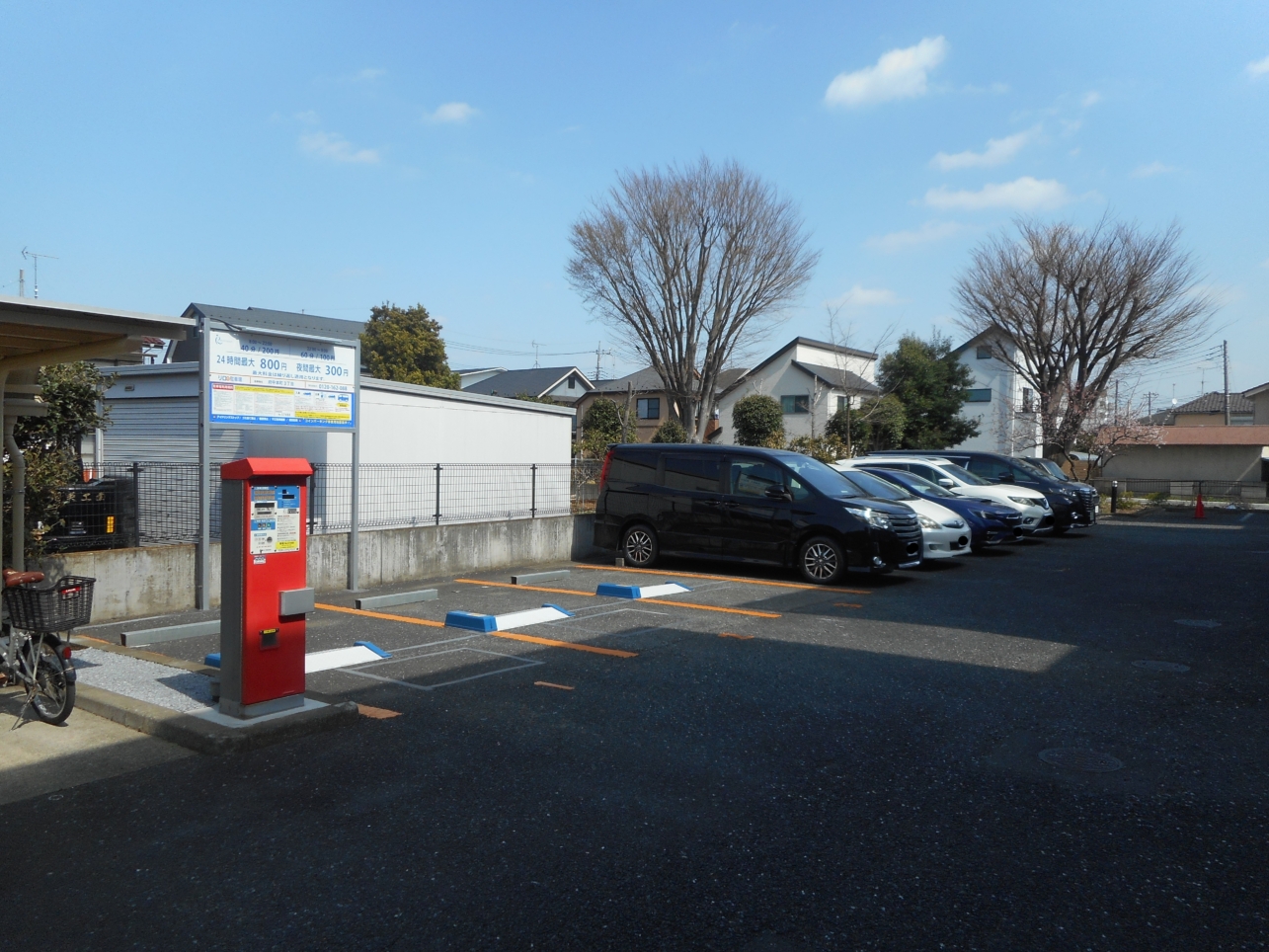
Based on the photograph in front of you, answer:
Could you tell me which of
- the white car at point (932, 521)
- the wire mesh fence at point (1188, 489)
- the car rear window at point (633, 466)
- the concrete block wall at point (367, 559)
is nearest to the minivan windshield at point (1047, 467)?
the white car at point (932, 521)

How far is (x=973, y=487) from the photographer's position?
1716 cm

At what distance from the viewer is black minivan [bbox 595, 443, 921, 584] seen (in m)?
11.5

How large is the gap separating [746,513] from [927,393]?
3139 centimetres

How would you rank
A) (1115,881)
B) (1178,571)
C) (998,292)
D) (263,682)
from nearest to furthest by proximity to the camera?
(1115,881) < (263,682) < (1178,571) < (998,292)

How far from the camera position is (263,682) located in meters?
5.29

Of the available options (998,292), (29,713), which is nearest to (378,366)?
(998,292)

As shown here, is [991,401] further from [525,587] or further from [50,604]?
[50,604]

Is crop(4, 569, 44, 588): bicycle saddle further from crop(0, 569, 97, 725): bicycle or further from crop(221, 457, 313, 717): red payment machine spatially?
crop(221, 457, 313, 717): red payment machine

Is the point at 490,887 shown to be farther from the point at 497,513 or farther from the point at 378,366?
the point at 378,366

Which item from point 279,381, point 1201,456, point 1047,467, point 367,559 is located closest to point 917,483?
point 1047,467

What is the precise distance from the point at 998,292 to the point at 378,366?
27.7m

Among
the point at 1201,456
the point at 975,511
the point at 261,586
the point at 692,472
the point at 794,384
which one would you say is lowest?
the point at 261,586

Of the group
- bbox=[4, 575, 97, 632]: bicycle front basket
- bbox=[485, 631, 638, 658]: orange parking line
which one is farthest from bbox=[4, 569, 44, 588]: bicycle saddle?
bbox=[485, 631, 638, 658]: orange parking line

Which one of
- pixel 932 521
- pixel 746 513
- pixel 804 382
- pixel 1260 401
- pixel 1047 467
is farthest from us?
pixel 1260 401
